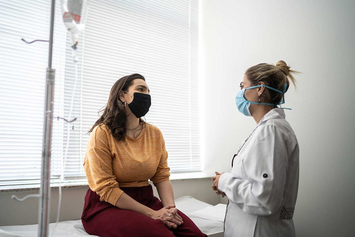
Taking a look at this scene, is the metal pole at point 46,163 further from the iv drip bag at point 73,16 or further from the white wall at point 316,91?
the white wall at point 316,91

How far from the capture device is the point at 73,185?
188 centimetres

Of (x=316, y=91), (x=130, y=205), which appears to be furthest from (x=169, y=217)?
(x=316, y=91)

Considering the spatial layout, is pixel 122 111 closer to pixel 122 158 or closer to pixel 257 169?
pixel 122 158

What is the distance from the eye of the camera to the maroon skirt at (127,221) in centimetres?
129

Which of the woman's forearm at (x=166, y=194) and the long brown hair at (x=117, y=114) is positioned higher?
the long brown hair at (x=117, y=114)

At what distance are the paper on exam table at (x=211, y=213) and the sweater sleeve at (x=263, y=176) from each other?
668mm

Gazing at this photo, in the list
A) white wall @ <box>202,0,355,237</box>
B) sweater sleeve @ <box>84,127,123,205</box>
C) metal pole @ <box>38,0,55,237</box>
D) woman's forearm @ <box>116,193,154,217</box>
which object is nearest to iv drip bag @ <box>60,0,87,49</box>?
metal pole @ <box>38,0,55,237</box>

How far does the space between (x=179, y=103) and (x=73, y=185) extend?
148 cm

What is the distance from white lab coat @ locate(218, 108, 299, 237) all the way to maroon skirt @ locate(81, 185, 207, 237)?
33 cm

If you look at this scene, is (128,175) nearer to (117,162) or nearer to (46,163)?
(117,162)

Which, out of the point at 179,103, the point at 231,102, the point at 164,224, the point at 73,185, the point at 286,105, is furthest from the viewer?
the point at 179,103

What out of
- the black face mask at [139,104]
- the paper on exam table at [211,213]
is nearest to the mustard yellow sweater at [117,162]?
the black face mask at [139,104]

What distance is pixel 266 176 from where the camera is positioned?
1.18 m

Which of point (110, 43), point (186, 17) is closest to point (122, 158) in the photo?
point (110, 43)
